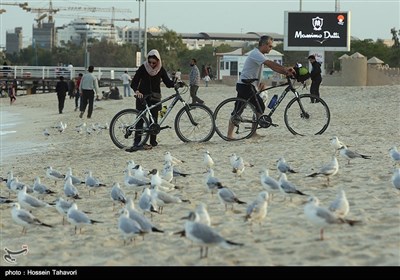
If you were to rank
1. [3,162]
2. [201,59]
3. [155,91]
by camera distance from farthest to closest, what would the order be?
[201,59] < [3,162] < [155,91]

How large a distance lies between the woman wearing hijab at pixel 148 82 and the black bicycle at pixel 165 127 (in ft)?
0.31

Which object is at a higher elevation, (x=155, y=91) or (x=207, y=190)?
(x=155, y=91)

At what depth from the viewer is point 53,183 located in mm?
10992

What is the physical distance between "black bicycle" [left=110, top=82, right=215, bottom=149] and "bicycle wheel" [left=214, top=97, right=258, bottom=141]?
0.68 feet

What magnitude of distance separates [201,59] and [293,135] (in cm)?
11570

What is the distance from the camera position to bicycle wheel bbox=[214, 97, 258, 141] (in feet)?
44.0

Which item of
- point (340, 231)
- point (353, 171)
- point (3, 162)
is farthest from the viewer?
point (3, 162)

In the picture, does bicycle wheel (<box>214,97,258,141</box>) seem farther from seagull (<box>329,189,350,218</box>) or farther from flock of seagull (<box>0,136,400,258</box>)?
seagull (<box>329,189,350,218</box>)

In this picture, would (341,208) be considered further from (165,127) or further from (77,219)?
(165,127)

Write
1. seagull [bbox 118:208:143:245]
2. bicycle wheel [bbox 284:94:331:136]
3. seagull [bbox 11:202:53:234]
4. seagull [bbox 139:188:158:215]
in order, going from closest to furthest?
seagull [bbox 118:208:143:245]
seagull [bbox 11:202:53:234]
seagull [bbox 139:188:158:215]
bicycle wheel [bbox 284:94:331:136]

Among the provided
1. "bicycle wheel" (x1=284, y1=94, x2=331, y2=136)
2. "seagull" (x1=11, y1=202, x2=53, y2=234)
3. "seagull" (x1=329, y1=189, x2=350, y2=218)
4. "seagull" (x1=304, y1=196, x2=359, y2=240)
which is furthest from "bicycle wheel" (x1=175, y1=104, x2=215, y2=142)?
"seagull" (x1=304, y1=196, x2=359, y2=240)

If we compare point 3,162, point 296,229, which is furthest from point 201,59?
point 296,229

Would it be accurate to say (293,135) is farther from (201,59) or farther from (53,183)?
(201,59)
